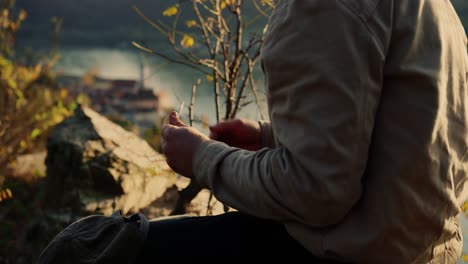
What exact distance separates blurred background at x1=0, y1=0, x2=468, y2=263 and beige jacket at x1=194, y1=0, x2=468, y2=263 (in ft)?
2.62

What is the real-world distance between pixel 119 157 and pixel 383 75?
76.6 inches

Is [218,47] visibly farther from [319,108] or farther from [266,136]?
[319,108]

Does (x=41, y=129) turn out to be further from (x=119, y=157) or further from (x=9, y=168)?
(x=119, y=157)

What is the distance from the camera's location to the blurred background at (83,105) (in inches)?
107

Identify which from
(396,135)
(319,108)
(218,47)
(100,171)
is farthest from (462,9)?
(100,171)

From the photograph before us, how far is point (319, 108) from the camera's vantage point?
3.05 ft

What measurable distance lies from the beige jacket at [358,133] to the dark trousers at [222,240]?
8 centimetres

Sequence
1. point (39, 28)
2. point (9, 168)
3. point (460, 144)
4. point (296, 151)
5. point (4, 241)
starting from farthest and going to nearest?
1. point (39, 28)
2. point (9, 168)
3. point (4, 241)
4. point (460, 144)
5. point (296, 151)

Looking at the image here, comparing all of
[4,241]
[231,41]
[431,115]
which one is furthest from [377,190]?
[4,241]

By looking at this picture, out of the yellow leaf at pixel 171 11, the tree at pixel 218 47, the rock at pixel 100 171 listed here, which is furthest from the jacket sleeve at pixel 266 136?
the rock at pixel 100 171

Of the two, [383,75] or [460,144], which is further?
[460,144]

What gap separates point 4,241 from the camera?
3146 millimetres

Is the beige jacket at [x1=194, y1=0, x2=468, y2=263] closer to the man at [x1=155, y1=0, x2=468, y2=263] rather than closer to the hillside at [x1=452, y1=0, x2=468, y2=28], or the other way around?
the man at [x1=155, y1=0, x2=468, y2=263]

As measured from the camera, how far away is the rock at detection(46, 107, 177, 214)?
8.82 feet
